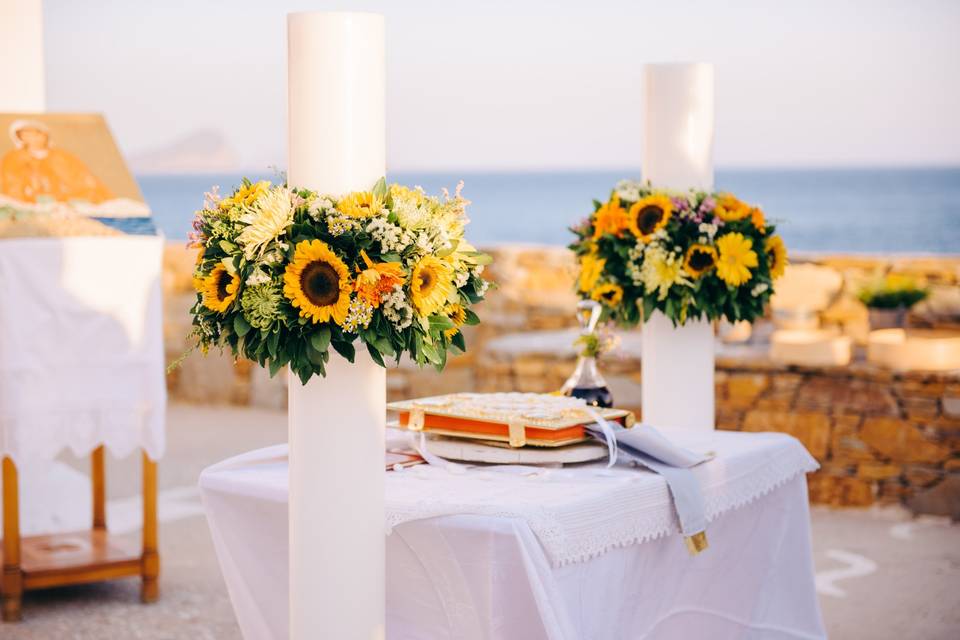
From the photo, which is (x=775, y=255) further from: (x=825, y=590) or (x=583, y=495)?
(x=825, y=590)

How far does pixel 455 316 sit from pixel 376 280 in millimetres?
257

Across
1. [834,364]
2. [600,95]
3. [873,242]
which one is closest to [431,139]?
[600,95]

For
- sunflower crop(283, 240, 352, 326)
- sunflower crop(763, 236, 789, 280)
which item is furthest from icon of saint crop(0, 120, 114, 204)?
sunflower crop(283, 240, 352, 326)

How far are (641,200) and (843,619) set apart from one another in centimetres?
167

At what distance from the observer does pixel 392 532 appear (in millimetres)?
2580

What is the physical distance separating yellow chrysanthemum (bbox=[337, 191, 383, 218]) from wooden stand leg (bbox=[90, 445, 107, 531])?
2.70 metres

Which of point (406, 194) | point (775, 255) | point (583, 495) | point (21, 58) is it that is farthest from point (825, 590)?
point (21, 58)

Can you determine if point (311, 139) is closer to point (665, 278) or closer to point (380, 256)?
point (380, 256)

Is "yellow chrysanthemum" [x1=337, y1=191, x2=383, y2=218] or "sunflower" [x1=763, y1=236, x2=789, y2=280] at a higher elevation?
"yellow chrysanthemum" [x1=337, y1=191, x2=383, y2=218]

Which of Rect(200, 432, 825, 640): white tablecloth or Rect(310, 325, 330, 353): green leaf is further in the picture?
Rect(200, 432, 825, 640): white tablecloth

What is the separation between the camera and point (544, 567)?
2.46 meters

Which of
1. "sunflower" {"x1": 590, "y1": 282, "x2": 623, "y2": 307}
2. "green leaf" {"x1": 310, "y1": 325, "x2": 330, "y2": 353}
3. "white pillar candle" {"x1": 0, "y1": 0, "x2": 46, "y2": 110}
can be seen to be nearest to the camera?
"green leaf" {"x1": 310, "y1": 325, "x2": 330, "y2": 353}

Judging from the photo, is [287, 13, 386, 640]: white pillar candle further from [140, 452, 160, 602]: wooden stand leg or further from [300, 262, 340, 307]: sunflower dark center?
[140, 452, 160, 602]: wooden stand leg

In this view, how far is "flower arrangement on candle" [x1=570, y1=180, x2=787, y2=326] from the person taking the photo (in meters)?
3.60
